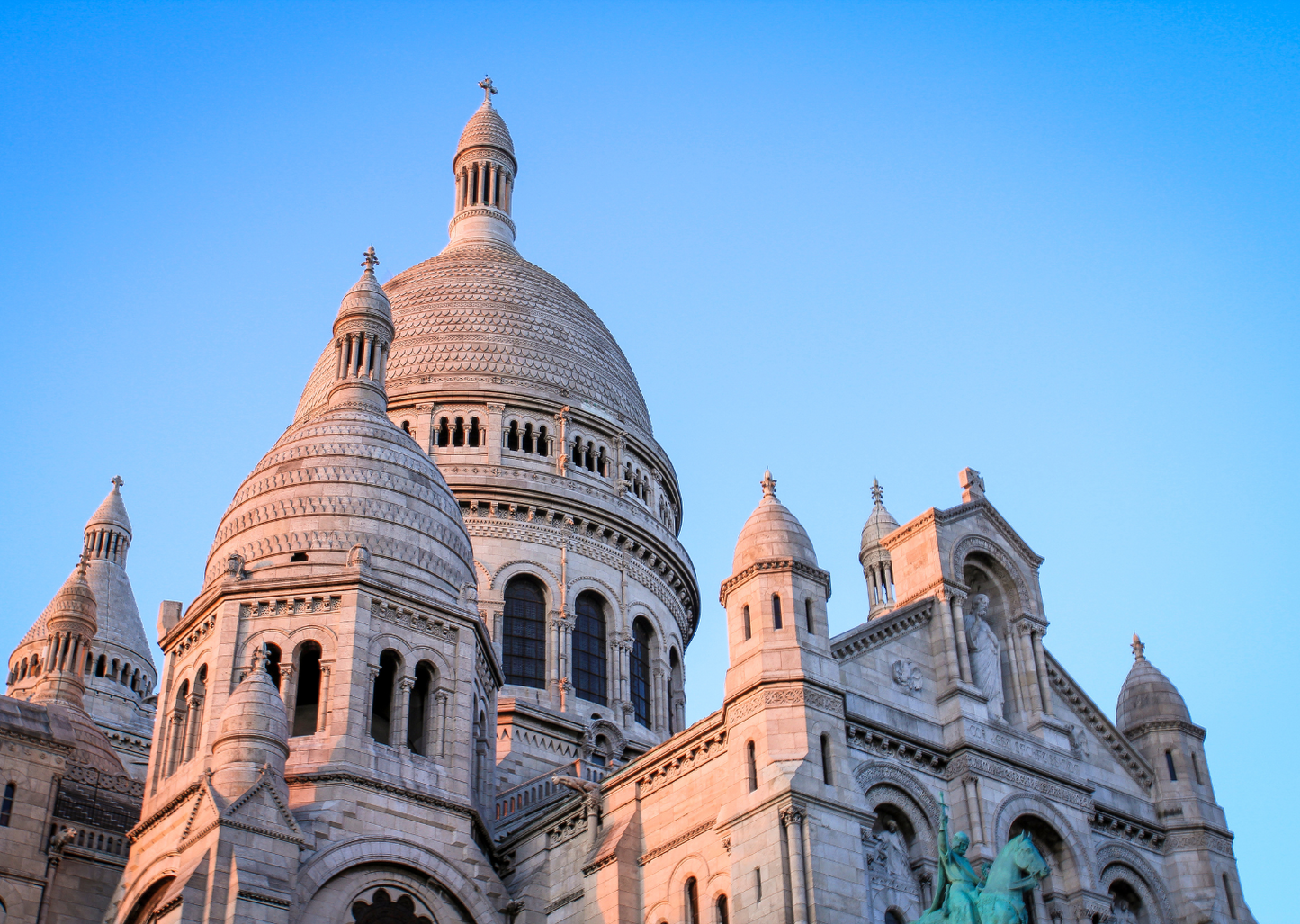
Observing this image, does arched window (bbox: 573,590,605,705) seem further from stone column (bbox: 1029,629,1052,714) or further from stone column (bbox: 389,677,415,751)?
stone column (bbox: 1029,629,1052,714)

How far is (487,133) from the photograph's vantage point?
63125mm

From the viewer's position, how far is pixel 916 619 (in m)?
32.7

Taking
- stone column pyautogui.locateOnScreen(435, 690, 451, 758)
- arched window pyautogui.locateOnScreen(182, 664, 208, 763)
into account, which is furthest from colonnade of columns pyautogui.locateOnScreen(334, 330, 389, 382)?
stone column pyautogui.locateOnScreen(435, 690, 451, 758)

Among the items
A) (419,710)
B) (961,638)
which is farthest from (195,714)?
(961,638)

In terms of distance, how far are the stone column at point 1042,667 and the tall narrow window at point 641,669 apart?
1483 cm

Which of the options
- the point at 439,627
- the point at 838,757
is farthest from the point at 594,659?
the point at 838,757

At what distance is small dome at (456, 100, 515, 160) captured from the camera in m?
62.8

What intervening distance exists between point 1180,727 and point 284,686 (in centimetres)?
1998

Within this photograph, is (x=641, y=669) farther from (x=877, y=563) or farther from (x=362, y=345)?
(x=362, y=345)

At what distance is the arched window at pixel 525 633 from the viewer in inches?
1775

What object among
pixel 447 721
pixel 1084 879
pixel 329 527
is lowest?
pixel 1084 879

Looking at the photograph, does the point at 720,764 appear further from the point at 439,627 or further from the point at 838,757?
the point at 439,627

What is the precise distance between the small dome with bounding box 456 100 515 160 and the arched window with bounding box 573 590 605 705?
23.0m

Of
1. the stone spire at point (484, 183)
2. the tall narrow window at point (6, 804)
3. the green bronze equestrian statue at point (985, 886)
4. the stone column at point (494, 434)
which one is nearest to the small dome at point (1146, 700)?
the green bronze equestrian statue at point (985, 886)
